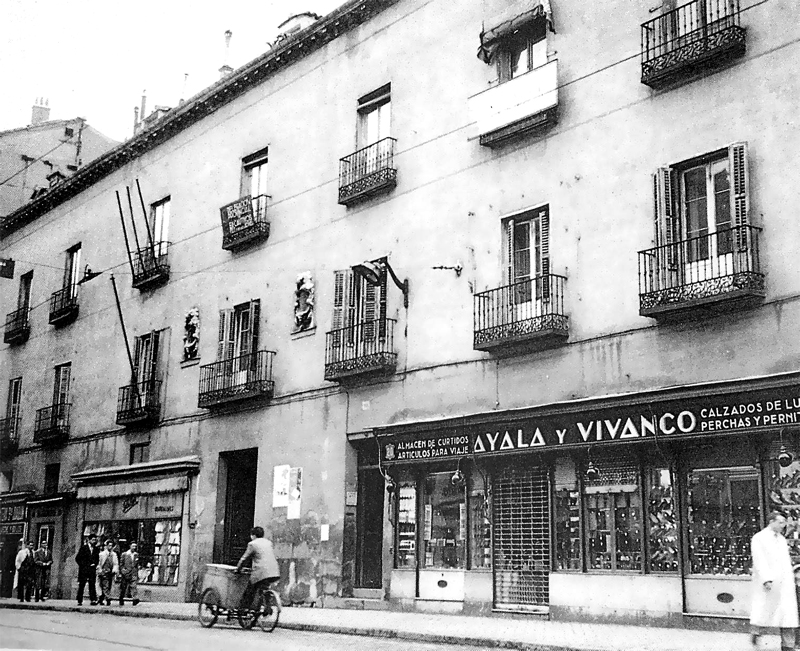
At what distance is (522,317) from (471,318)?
4.47ft

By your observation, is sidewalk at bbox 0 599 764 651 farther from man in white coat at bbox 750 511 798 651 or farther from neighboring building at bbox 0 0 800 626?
neighboring building at bbox 0 0 800 626

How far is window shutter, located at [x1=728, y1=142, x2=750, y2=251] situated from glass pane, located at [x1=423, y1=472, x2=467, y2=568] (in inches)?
288

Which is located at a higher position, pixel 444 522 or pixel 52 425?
pixel 52 425

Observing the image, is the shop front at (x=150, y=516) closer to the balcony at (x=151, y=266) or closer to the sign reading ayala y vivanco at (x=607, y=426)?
the balcony at (x=151, y=266)

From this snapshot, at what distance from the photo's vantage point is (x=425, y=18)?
21.8 m

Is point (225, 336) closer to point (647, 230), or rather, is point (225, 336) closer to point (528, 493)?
point (528, 493)

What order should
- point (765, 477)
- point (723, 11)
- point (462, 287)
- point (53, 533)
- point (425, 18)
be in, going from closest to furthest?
point (765, 477)
point (723, 11)
point (462, 287)
point (425, 18)
point (53, 533)

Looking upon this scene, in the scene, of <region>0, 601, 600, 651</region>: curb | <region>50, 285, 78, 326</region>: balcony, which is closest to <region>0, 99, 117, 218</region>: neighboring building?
<region>50, 285, 78, 326</region>: balcony

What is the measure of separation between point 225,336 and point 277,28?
28.9 feet

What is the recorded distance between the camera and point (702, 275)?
15672mm

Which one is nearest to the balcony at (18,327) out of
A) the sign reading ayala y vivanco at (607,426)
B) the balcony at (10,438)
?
the balcony at (10,438)

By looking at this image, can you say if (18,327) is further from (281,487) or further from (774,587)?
(774,587)

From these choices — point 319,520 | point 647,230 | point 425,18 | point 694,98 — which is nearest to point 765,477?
point 647,230

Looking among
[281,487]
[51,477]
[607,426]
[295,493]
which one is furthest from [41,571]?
[607,426]
